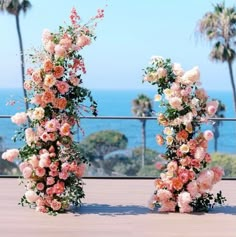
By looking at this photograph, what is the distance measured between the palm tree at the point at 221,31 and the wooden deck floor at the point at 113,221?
68.9 feet

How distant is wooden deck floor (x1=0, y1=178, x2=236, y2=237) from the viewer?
16.3 feet

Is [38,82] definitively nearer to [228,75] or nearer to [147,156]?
[147,156]

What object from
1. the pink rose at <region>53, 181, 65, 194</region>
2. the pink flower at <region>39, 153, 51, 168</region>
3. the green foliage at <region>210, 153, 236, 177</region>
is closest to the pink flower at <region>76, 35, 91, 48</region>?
the pink flower at <region>39, 153, 51, 168</region>

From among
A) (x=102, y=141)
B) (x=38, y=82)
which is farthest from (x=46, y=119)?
(x=102, y=141)

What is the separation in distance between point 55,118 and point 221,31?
22743mm

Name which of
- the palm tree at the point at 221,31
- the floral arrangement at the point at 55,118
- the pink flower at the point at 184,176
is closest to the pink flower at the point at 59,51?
the floral arrangement at the point at 55,118

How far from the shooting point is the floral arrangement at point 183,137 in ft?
18.8

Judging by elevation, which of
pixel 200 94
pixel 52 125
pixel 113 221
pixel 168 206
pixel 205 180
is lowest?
pixel 113 221

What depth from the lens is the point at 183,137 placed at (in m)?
5.79

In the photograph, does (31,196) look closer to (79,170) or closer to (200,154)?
(79,170)

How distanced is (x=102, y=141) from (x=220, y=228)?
3.28 metres

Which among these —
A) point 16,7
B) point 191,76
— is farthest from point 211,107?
point 16,7

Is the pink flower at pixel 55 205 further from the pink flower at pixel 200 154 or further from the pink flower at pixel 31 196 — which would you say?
the pink flower at pixel 200 154

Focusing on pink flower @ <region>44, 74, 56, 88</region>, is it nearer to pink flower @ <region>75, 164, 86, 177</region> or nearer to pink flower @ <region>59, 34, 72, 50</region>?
pink flower @ <region>59, 34, 72, 50</region>
